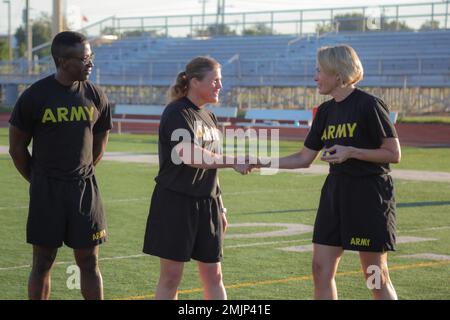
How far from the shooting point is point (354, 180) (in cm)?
616

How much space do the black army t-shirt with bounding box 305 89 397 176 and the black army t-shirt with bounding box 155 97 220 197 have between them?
2.68ft

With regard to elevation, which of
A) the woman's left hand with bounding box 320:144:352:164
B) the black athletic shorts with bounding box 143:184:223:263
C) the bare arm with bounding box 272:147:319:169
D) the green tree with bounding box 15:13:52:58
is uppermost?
the green tree with bounding box 15:13:52:58

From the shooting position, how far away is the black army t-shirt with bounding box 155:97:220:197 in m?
6.16

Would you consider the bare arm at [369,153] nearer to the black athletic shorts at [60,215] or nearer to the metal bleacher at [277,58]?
the black athletic shorts at [60,215]

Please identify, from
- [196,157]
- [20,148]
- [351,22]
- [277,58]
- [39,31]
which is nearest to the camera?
[196,157]

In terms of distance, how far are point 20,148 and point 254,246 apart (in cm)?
421

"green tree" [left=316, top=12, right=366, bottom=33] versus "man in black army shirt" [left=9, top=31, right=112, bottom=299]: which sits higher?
"green tree" [left=316, top=12, right=366, bottom=33]

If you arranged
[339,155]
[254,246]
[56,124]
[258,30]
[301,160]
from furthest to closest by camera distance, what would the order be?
[258,30] < [254,246] < [301,160] < [56,124] < [339,155]

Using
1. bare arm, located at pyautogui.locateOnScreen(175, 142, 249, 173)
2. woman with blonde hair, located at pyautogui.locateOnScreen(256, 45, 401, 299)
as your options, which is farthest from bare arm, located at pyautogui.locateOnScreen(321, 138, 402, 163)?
bare arm, located at pyautogui.locateOnScreen(175, 142, 249, 173)

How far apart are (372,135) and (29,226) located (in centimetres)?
229

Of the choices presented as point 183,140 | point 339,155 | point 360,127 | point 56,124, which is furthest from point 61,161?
point 360,127

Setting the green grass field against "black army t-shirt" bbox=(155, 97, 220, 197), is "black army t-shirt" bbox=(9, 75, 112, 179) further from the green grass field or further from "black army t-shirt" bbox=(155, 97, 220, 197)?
the green grass field

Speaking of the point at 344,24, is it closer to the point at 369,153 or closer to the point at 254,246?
the point at 254,246
